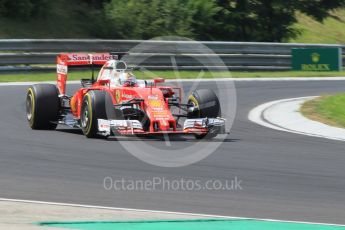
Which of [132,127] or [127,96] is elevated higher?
[127,96]

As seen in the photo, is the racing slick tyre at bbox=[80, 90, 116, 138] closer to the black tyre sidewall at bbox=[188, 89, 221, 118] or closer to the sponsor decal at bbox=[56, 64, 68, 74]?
the black tyre sidewall at bbox=[188, 89, 221, 118]

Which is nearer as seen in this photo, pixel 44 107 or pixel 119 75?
pixel 119 75

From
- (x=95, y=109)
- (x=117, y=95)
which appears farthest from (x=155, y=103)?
(x=95, y=109)

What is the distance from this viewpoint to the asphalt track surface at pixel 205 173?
8.55m

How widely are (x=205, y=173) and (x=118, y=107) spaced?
2.93 metres

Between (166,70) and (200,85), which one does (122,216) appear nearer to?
(200,85)

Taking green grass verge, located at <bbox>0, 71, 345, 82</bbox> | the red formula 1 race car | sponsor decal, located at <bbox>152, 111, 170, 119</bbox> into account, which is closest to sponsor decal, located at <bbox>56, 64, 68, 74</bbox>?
the red formula 1 race car

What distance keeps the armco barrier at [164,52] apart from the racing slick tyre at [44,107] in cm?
996

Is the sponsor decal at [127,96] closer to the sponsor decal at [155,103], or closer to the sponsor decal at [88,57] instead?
the sponsor decal at [155,103]

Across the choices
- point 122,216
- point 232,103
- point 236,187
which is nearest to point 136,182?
point 236,187

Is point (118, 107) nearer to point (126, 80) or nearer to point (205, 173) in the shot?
point (126, 80)

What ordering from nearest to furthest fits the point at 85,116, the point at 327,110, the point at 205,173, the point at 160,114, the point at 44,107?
the point at 205,173 < the point at 160,114 < the point at 85,116 < the point at 44,107 < the point at 327,110

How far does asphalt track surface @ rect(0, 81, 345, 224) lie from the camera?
8.55 meters

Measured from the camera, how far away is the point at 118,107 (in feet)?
42.0
